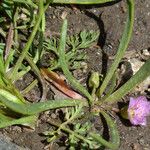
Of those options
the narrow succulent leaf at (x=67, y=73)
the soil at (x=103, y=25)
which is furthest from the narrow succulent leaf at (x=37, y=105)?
the soil at (x=103, y=25)

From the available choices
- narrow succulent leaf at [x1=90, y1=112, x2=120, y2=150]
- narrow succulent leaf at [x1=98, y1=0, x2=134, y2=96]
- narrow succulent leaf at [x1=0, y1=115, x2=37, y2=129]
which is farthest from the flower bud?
narrow succulent leaf at [x1=0, y1=115, x2=37, y2=129]

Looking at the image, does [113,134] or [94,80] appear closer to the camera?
[113,134]

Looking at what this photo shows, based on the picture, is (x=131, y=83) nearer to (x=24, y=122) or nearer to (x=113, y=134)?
(x=113, y=134)

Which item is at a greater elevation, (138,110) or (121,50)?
(121,50)

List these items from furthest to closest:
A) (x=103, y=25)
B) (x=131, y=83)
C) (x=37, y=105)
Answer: (x=103, y=25)
(x=131, y=83)
(x=37, y=105)

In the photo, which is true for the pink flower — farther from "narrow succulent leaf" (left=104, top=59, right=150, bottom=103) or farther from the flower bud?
the flower bud

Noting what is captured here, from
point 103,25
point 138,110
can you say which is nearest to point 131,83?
point 138,110

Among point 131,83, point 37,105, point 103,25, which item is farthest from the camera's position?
point 103,25
